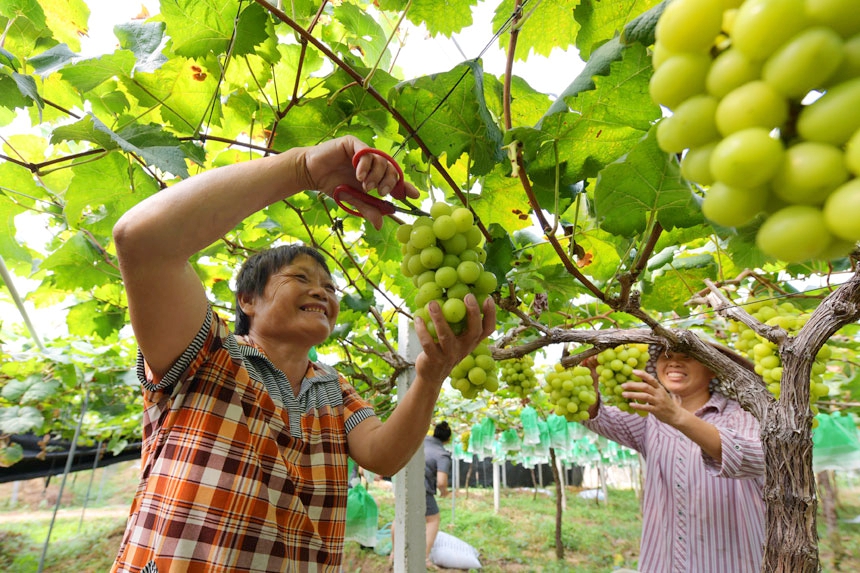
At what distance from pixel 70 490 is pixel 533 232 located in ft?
56.4

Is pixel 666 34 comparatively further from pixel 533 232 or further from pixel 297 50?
pixel 297 50

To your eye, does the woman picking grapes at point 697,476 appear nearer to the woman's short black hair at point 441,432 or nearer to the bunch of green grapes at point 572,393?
the bunch of green grapes at point 572,393

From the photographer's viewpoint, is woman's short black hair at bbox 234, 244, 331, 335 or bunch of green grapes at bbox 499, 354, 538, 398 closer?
woman's short black hair at bbox 234, 244, 331, 335

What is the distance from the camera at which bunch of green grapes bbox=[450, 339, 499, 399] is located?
1.38 metres

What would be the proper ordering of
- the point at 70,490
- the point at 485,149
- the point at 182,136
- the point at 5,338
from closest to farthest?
the point at 485,149 < the point at 182,136 < the point at 5,338 < the point at 70,490

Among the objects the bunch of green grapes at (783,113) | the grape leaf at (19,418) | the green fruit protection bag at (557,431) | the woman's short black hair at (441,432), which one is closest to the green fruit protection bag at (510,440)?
the green fruit protection bag at (557,431)

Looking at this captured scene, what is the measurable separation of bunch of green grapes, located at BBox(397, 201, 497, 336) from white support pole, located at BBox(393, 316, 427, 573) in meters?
1.79

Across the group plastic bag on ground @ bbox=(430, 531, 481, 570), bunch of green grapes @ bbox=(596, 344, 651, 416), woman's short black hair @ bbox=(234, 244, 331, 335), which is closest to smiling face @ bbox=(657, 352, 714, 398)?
bunch of green grapes @ bbox=(596, 344, 651, 416)

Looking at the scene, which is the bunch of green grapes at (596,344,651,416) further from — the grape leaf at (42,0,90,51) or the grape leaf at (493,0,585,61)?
the grape leaf at (42,0,90,51)

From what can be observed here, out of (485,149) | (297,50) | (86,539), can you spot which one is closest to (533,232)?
(485,149)

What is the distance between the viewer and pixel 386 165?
0.91m

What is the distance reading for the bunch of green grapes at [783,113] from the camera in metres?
→ 0.29

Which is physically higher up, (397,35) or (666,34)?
(397,35)

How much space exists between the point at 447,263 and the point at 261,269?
0.92 meters
